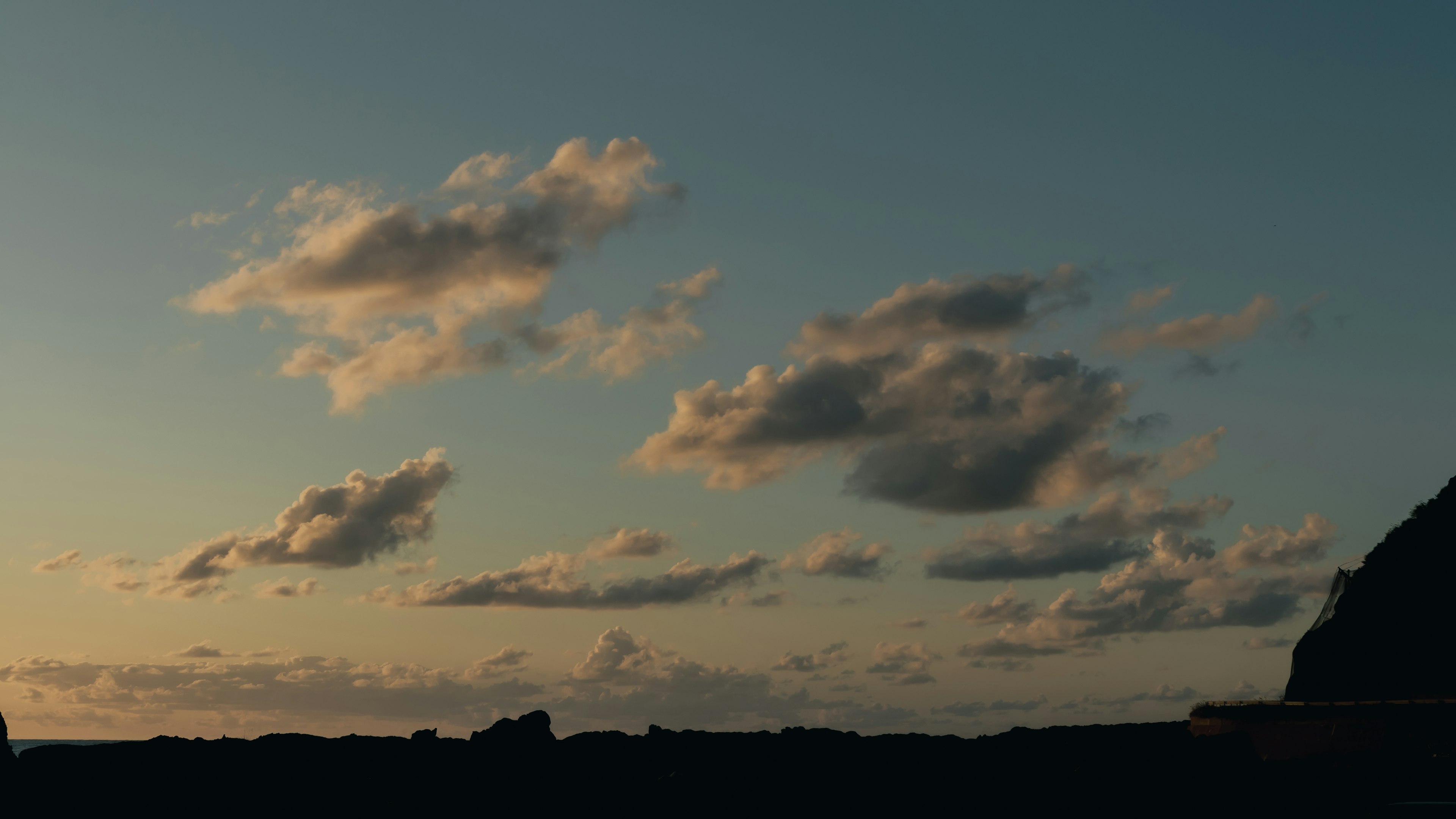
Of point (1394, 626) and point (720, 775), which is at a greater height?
point (1394, 626)

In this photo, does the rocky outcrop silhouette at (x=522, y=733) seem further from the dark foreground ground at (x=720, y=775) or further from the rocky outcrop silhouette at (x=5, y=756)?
the rocky outcrop silhouette at (x=5, y=756)

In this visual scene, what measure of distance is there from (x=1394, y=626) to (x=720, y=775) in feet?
77.9

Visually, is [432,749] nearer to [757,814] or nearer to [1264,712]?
[757,814]

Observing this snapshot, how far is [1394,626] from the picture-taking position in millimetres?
37719

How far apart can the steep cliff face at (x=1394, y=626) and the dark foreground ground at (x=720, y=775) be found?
8.56 m

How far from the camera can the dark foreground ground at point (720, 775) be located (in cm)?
2655

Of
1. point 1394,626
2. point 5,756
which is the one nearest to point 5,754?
point 5,756

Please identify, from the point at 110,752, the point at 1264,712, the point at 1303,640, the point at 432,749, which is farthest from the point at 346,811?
the point at 1303,640

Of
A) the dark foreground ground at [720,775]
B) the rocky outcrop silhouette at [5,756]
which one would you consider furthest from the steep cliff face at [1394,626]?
the rocky outcrop silhouette at [5,756]

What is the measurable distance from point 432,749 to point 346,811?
99.8 inches

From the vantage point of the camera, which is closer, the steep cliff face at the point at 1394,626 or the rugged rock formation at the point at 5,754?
the rugged rock formation at the point at 5,754

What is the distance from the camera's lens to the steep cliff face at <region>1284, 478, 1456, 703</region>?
3619 cm

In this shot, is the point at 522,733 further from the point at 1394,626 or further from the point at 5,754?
the point at 1394,626

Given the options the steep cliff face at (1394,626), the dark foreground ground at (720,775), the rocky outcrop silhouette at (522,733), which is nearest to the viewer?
the dark foreground ground at (720,775)
